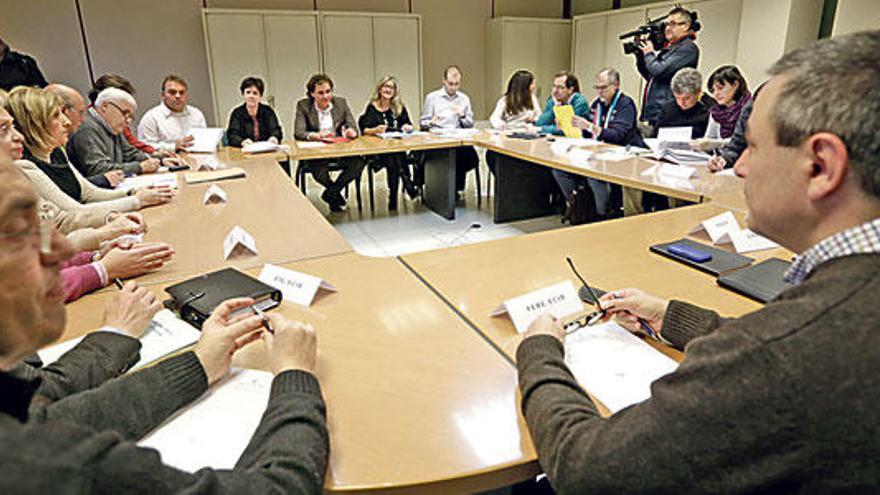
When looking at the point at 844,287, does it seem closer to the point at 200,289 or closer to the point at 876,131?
the point at 876,131

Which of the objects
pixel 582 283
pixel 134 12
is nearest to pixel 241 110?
pixel 134 12

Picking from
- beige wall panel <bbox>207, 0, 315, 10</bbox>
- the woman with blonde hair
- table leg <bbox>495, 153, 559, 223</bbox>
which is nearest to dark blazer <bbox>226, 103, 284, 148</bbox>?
the woman with blonde hair

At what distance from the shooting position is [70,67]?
566 cm

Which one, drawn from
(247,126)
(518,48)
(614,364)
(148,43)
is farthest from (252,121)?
(518,48)

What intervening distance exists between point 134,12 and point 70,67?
0.90m

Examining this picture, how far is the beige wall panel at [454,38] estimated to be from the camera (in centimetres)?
729

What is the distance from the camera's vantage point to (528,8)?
7910 millimetres

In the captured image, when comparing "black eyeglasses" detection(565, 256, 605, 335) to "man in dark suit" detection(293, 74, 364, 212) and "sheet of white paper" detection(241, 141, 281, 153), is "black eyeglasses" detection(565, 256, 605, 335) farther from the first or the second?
"man in dark suit" detection(293, 74, 364, 212)

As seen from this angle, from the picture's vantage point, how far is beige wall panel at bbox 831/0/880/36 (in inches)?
175

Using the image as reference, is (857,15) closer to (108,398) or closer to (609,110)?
(609,110)

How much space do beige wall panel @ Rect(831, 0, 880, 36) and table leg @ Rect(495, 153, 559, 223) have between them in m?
2.75

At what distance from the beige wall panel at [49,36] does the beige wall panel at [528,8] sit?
525cm

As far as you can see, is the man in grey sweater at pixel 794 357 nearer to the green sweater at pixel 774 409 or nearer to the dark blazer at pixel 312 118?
the green sweater at pixel 774 409

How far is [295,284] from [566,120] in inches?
151
